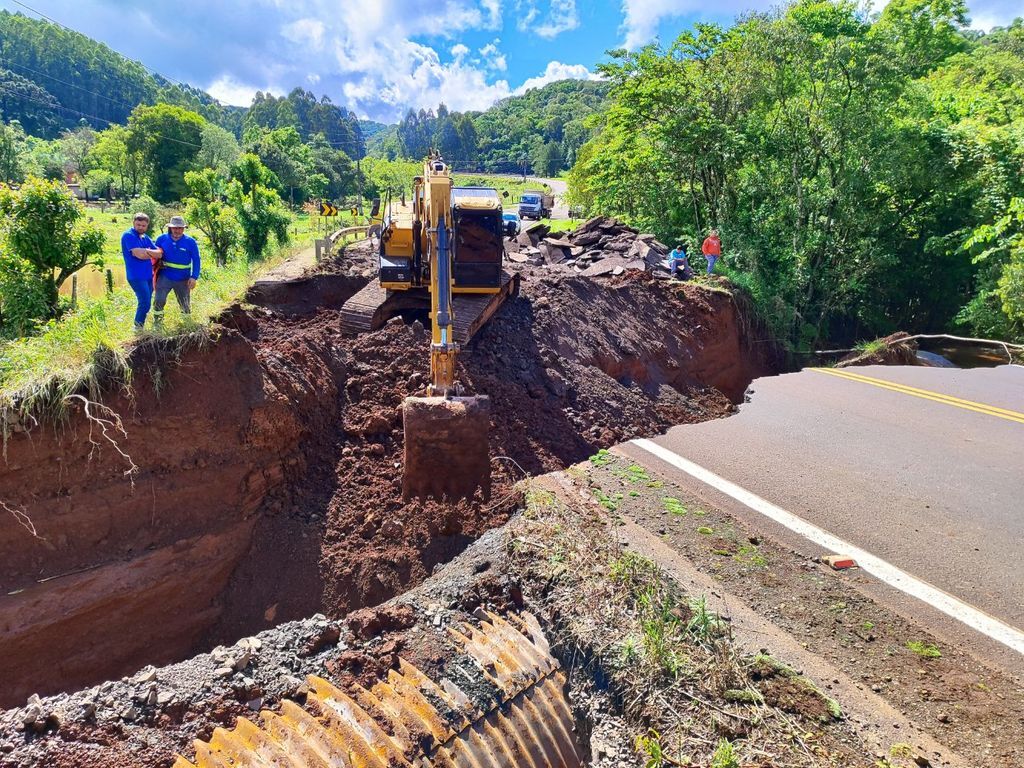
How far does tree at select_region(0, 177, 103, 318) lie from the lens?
897 centimetres

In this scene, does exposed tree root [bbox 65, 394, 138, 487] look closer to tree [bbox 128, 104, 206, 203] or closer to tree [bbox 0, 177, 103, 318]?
tree [bbox 0, 177, 103, 318]

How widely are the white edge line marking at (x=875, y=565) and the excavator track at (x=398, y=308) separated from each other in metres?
3.35

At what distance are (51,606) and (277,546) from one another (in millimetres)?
1929

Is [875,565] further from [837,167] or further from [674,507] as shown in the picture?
[837,167]

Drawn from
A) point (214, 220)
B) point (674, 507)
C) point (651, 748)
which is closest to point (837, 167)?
point (674, 507)

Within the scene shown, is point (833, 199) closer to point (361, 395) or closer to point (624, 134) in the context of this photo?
point (624, 134)

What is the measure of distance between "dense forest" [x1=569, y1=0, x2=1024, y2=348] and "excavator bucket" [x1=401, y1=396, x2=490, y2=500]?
33.6 feet

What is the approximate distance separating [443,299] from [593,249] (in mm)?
10350

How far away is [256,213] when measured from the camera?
62.9ft

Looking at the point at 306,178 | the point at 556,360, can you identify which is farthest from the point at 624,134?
the point at 306,178

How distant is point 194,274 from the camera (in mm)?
7113

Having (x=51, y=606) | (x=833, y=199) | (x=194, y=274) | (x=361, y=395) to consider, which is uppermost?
(x=833, y=199)

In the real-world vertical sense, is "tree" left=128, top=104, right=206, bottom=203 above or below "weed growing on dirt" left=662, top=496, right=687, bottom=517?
above

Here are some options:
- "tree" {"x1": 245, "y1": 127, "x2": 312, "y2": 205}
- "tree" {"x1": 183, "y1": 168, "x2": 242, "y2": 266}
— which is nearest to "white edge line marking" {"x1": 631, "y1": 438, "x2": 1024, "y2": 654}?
"tree" {"x1": 183, "y1": 168, "x2": 242, "y2": 266}
